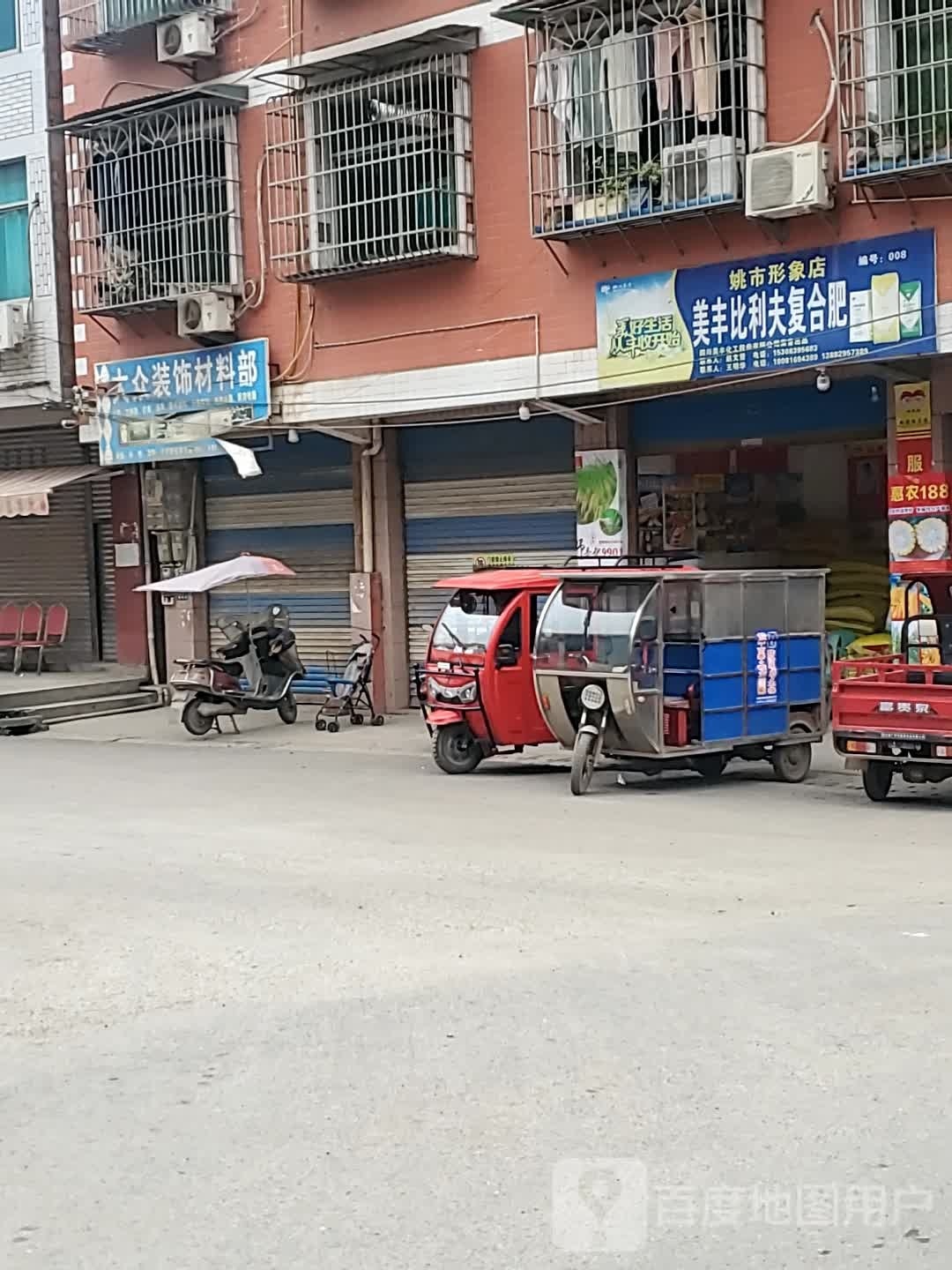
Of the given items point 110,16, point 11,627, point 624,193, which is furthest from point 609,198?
point 11,627

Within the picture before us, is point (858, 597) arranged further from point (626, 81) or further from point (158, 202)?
point (158, 202)

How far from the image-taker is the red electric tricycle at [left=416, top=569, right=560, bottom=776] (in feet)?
47.7

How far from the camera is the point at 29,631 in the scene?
79.6 feet

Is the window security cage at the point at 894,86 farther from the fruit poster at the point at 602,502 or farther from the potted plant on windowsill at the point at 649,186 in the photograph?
the fruit poster at the point at 602,502

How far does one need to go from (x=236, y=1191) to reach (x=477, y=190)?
14.7 metres

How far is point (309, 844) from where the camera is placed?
10914 mm

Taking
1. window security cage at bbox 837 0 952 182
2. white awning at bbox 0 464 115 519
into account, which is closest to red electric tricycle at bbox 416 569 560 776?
window security cage at bbox 837 0 952 182

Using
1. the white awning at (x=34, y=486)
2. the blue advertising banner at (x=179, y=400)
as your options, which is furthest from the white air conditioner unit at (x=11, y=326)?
the white awning at (x=34, y=486)

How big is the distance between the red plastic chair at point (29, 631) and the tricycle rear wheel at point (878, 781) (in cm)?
1471

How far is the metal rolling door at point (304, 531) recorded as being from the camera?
2119 centimetres

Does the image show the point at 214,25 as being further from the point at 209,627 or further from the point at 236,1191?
the point at 236,1191

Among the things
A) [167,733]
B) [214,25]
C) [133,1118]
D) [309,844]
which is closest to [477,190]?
[214,25]

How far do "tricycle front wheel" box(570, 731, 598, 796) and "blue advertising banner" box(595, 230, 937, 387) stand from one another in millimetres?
4485

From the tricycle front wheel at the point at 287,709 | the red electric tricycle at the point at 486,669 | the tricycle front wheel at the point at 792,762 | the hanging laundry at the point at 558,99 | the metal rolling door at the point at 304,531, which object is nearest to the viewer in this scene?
the tricycle front wheel at the point at 792,762
